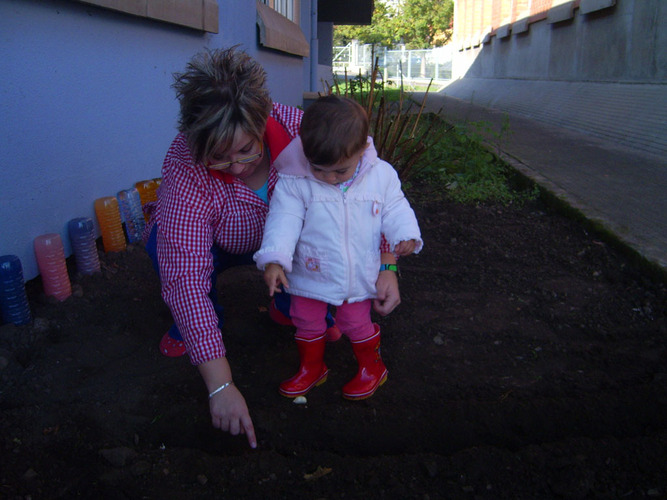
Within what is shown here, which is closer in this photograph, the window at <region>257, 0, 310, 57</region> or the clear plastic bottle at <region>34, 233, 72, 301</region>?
the clear plastic bottle at <region>34, 233, 72, 301</region>

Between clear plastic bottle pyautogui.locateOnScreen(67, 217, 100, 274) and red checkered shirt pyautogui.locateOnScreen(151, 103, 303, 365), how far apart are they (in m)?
0.67

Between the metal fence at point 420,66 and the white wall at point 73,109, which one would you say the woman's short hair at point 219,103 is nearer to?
the white wall at point 73,109

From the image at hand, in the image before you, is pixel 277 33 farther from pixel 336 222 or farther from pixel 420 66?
pixel 420 66

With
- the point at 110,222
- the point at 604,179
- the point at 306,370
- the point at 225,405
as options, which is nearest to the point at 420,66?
the point at 604,179

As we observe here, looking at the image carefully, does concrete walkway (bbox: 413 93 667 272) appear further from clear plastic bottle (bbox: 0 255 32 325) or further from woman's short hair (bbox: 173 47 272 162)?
clear plastic bottle (bbox: 0 255 32 325)

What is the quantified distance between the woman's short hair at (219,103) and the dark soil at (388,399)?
2.85ft

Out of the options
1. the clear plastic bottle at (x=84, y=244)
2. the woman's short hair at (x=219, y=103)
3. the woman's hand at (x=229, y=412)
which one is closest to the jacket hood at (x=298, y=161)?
the woman's short hair at (x=219, y=103)

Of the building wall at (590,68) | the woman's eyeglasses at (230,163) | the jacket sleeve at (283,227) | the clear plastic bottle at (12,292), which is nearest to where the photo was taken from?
the jacket sleeve at (283,227)

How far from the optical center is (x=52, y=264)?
236 cm

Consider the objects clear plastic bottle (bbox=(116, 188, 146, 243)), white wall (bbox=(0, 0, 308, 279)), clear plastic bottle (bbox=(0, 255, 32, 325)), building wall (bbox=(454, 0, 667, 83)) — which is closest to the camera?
clear plastic bottle (bbox=(0, 255, 32, 325))

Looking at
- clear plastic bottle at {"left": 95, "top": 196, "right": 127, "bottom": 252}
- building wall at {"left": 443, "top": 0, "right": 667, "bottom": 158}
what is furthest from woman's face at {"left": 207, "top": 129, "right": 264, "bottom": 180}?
building wall at {"left": 443, "top": 0, "right": 667, "bottom": 158}

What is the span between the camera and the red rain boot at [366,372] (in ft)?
6.28

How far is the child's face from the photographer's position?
1.67 m

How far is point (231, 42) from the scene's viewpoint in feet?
16.5
